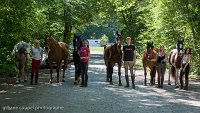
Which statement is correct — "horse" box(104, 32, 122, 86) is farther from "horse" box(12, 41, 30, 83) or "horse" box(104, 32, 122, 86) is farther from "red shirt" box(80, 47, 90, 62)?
"horse" box(12, 41, 30, 83)

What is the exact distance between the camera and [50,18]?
38625 mm

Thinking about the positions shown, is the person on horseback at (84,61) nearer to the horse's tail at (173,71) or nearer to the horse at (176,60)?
the horse at (176,60)

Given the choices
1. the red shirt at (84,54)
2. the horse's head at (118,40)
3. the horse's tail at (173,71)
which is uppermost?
the horse's head at (118,40)

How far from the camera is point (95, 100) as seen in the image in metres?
12.5

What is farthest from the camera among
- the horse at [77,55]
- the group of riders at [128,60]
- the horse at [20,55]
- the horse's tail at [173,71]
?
the horse's tail at [173,71]

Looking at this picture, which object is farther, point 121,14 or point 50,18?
point 121,14

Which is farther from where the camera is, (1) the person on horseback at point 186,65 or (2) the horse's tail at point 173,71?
(2) the horse's tail at point 173,71

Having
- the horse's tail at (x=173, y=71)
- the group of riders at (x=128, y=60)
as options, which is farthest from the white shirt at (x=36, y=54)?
the horse's tail at (x=173, y=71)

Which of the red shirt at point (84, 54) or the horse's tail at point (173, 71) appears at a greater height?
the red shirt at point (84, 54)

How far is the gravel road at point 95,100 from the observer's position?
10641mm

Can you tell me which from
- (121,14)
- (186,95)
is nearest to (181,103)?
(186,95)

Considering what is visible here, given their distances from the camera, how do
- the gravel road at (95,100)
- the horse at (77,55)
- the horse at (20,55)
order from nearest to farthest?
1. the gravel road at (95,100)
2. the horse at (77,55)
3. the horse at (20,55)

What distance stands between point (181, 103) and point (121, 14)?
109 feet

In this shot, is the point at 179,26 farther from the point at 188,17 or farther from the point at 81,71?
the point at 81,71
